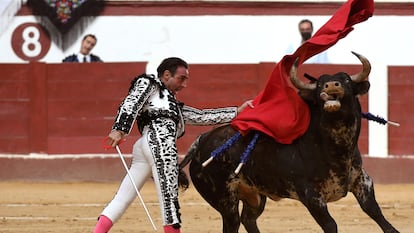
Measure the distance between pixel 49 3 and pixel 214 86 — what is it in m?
2.57

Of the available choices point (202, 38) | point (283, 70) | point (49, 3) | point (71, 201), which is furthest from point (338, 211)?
point (49, 3)

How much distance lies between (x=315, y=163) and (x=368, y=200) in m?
0.32

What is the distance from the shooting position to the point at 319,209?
5973mm

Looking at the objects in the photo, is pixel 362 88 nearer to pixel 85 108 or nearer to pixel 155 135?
pixel 155 135

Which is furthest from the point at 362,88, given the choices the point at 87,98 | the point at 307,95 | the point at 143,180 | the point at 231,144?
the point at 87,98

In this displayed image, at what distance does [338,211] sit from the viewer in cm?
898

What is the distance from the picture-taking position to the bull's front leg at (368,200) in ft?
20.0

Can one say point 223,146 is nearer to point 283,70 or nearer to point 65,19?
point 283,70

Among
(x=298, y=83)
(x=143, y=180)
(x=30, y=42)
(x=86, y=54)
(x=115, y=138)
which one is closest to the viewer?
(x=115, y=138)

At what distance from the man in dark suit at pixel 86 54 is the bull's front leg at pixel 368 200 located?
664 centimetres

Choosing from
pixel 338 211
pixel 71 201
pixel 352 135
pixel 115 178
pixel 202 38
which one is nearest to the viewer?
pixel 352 135

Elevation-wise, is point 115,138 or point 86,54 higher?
point 115,138

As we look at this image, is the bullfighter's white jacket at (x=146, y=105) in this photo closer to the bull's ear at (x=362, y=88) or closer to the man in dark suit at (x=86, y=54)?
the bull's ear at (x=362, y=88)

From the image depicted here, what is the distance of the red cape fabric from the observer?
6195 mm
